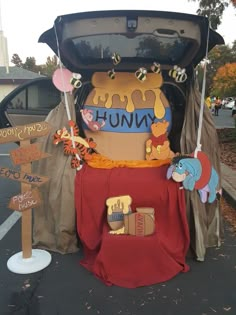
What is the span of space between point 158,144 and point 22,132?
4.80ft

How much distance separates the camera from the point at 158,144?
13.4 feet

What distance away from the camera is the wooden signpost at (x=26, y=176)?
3.39 metres

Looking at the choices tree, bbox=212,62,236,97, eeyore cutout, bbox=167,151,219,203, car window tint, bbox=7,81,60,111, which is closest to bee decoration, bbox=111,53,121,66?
eeyore cutout, bbox=167,151,219,203

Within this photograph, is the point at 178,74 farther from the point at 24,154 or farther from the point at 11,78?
the point at 11,78

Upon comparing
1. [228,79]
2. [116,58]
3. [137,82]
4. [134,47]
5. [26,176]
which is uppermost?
[228,79]

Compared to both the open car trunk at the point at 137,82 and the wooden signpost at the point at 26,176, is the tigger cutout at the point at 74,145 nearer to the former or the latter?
the open car trunk at the point at 137,82

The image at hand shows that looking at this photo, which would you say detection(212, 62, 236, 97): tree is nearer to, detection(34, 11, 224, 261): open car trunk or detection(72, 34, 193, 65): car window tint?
detection(34, 11, 224, 261): open car trunk

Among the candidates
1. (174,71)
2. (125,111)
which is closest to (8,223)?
(125,111)

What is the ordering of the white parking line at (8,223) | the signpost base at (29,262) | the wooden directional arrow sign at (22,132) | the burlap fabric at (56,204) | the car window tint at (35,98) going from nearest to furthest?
1. the wooden directional arrow sign at (22,132)
2. the signpost base at (29,262)
3. the burlap fabric at (56,204)
4. the white parking line at (8,223)
5. the car window tint at (35,98)

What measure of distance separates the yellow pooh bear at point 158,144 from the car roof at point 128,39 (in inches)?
25.6

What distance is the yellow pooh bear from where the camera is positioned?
4.09 meters

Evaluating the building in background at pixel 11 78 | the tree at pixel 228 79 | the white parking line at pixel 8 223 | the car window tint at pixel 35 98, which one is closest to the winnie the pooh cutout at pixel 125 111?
the white parking line at pixel 8 223

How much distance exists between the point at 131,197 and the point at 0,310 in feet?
4.82

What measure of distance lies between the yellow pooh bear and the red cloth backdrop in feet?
0.80
